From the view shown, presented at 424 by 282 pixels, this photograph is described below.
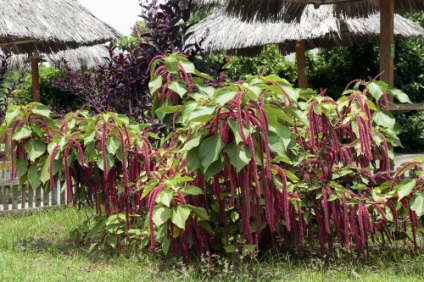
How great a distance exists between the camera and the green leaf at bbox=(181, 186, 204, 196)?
12.2 feet

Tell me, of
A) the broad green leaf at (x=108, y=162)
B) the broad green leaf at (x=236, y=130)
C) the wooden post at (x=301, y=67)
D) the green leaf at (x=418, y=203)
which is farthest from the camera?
the wooden post at (x=301, y=67)

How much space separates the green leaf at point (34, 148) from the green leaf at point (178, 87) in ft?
3.57

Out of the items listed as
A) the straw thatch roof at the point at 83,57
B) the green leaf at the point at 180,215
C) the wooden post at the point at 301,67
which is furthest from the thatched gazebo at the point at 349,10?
the straw thatch roof at the point at 83,57

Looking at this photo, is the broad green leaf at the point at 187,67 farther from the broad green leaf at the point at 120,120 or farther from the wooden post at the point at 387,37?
the wooden post at the point at 387,37

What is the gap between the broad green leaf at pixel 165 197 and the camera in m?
3.65

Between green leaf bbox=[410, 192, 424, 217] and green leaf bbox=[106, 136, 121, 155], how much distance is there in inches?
74.1

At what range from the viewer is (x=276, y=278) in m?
3.83

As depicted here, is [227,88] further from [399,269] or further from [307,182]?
[399,269]

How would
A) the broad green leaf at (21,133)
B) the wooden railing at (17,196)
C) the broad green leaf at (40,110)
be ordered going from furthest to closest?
the wooden railing at (17,196) < the broad green leaf at (40,110) < the broad green leaf at (21,133)

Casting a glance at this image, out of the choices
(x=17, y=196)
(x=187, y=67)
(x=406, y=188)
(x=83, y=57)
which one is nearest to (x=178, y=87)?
(x=187, y=67)

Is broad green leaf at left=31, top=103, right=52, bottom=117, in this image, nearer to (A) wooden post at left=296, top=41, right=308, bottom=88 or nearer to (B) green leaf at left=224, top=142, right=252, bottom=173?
(B) green leaf at left=224, top=142, right=252, bottom=173

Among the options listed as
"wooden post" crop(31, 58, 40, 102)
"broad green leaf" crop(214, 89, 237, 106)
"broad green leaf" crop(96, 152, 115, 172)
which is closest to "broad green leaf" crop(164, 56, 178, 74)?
"broad green leaf" crop(96, 152, 115, 172)

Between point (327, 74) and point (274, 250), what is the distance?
10.7 m

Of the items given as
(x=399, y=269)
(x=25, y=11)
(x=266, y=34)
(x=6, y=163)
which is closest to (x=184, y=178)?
(x=399, y=269)
